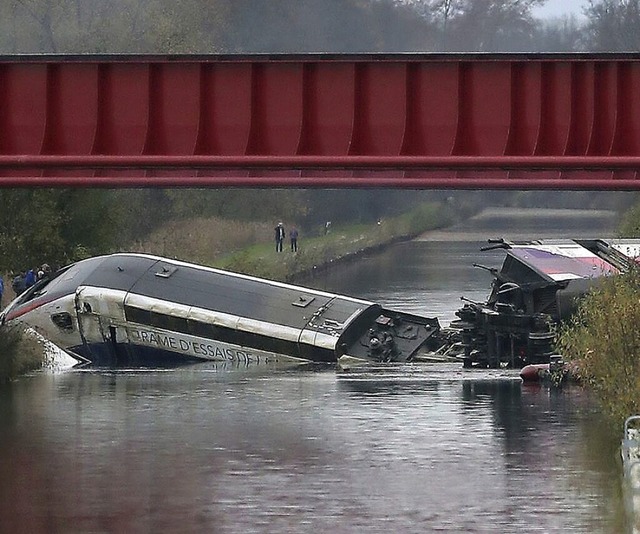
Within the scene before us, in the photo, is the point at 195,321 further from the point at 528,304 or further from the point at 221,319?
the point at 528,304

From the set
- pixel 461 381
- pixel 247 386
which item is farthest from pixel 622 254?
pixel 247 386

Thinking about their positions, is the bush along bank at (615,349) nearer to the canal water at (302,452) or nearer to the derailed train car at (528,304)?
the canal water at (302,452)

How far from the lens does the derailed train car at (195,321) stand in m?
41.6

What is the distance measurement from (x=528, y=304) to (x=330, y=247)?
27.5 meters

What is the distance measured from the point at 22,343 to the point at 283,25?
31.1m

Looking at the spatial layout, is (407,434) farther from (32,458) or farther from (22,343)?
(22,343)

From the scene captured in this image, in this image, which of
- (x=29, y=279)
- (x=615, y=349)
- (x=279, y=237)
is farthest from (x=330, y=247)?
(x=615, y=349)

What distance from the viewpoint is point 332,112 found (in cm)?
2167

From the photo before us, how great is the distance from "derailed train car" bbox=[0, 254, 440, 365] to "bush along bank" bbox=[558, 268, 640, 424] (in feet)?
44.6

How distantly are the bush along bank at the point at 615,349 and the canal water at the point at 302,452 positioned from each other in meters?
0.81

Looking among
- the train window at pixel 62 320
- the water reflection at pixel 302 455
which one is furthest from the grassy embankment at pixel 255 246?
the water reflection at pixel 302 455

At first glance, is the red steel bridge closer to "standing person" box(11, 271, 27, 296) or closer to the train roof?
the train roof

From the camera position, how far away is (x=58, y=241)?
45219mm

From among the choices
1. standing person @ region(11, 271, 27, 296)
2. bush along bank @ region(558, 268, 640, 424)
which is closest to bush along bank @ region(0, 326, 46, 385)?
standing person @ region(11, 271, 27, 296)
